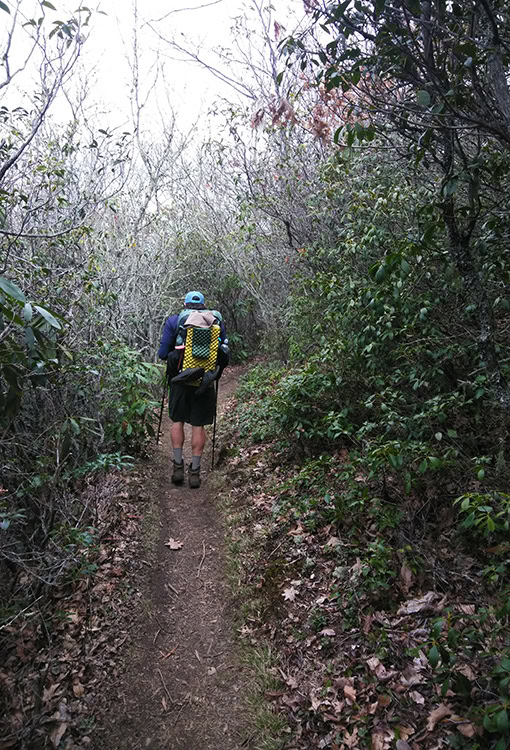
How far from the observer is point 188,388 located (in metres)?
6.06

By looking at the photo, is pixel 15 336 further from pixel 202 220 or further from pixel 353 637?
pixel 202 220

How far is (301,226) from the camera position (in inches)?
343

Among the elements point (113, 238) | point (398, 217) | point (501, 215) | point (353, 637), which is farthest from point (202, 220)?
point (353, 637)

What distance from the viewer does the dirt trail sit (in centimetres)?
306

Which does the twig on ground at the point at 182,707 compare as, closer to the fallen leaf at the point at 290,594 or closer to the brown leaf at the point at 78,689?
the brown leaf at the point at 78,689

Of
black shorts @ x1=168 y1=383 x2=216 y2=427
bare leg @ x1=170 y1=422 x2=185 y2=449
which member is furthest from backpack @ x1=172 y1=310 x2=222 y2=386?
bare leg @ x1=170 y1=422 x2=185 y2=449

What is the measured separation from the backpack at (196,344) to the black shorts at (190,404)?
0.62 ft

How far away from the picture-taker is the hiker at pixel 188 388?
231 inches

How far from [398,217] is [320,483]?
303 cm

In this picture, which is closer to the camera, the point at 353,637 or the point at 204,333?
the point at 353,637

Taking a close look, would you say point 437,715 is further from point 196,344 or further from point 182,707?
point 196,344

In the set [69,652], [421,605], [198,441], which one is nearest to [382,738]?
[421,605]

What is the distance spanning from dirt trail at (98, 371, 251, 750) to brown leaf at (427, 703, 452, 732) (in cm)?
120

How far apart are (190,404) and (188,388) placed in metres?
0.22
